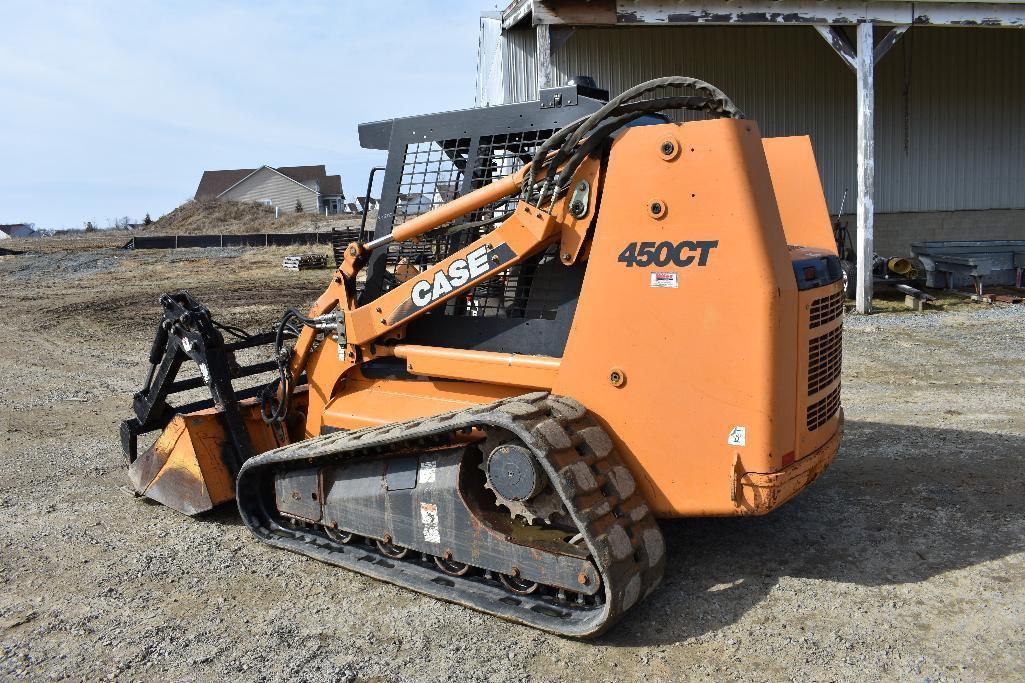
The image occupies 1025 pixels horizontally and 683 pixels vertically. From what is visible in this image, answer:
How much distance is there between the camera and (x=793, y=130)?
17.2 m

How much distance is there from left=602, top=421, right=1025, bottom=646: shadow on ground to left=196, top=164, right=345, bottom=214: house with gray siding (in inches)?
2178

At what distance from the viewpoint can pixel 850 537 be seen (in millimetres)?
4539

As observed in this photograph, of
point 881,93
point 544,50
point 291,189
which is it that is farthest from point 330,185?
point 544,50

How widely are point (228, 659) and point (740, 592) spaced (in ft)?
7.68

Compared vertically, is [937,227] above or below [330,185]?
below

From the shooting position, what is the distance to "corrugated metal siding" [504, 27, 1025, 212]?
54.3 ft

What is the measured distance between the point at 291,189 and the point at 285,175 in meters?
1.37

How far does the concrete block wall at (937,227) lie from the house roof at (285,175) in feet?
155

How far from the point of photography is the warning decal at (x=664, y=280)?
358cm

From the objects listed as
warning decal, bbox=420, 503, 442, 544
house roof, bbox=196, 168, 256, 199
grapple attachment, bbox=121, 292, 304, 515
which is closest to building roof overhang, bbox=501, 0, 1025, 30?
grapple attachment, bbox=121, 292, 304, 515

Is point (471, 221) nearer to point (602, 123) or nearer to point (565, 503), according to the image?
point (602, 123)

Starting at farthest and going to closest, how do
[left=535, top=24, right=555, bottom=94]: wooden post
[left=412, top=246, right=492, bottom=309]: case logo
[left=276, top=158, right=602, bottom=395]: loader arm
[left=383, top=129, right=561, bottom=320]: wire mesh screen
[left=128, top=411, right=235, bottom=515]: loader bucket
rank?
[left=535, top=24, right=555, bottom=94]: wooden post, [left=128, top=411, right=235, bottom=515]: loader bucket, [left=383, top=129, right=561, bottom=320]: wire mesh screen, [left=412, top=246, right=492, bottom=309]: case logo, [left=276, top=158, right=602, bottom=395]: loader arm

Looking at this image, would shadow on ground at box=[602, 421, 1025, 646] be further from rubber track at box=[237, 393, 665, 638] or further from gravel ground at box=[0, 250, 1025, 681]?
rubber track at box=[237, 393, 665, 638]

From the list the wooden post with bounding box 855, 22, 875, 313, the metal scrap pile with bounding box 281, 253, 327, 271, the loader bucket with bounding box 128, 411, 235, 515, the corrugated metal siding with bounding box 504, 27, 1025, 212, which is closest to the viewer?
the loader bucket with bounding box 128, 411, 235, 515
